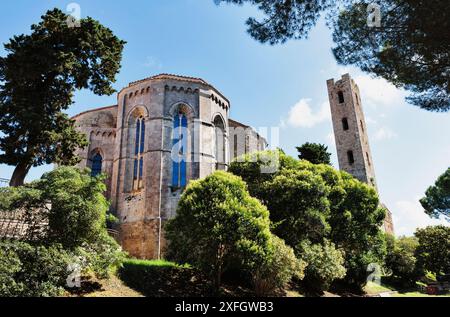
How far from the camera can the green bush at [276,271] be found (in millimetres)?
13797

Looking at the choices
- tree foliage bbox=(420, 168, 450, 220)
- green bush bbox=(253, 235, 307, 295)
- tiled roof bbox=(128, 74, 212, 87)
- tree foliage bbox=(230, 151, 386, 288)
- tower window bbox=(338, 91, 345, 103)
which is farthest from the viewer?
tower window bbox=(338, 91, 345, 103)

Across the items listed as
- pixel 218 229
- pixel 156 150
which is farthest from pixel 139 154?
pixel 218 229

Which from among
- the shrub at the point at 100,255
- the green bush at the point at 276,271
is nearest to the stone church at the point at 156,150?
the green bush at the point at 276,271

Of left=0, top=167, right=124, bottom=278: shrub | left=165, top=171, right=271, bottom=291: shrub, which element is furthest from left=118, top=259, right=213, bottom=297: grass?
left=0, top=167, right=124, bottom=278: shrub

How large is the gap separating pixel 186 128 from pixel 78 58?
428 inches

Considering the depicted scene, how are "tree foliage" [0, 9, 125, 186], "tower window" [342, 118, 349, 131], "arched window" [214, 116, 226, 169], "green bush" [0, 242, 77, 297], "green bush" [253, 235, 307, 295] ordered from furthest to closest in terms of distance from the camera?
"tower window" [342, 118, 349, 131] < "arched window" [214, 116, 226, 169] < "green bush" [253, 235, 307, 295] < "tree foliage" [0, 9, 125, 186] < "green bush" [0, 242, 77, 297]

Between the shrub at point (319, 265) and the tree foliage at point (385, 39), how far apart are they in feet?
30.6

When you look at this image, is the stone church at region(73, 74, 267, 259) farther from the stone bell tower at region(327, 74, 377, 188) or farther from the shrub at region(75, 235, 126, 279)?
the stone bell tower at region(327, 74, 377, 188)

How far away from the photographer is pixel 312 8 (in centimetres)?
958

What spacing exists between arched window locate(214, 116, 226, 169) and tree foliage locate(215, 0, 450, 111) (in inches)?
604

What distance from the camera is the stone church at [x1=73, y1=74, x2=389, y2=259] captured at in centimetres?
2114

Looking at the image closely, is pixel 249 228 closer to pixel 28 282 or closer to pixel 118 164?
pixel 28 282

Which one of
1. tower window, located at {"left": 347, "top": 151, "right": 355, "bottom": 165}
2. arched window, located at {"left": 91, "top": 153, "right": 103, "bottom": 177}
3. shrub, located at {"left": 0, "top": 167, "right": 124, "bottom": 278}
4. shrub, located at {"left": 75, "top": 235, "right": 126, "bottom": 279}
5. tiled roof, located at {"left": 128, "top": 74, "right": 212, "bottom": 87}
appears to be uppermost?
tiled roof, located at {"left": 128, "top": 74, "right": 212, "bottom": 87}

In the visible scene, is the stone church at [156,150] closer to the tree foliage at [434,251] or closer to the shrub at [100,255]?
the shrub at [100,255]
